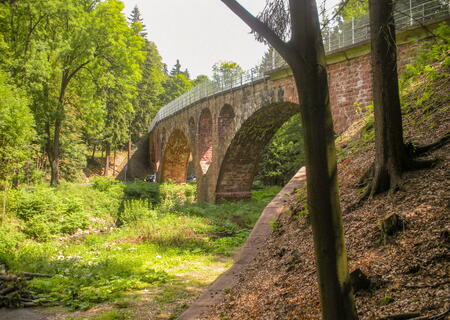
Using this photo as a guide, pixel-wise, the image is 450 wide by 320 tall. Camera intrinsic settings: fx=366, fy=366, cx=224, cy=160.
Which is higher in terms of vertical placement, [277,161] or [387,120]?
[277,161]

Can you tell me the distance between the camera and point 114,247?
10602mm

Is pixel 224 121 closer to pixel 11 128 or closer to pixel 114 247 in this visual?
pixel 11 128

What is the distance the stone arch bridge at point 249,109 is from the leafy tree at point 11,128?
8.85 metres

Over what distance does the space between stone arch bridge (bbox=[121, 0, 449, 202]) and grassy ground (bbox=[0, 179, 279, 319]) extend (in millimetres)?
2710

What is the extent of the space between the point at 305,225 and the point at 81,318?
11.4ft

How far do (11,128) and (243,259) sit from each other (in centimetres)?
1026

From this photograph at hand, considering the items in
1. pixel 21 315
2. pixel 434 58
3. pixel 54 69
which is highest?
pixel 54 69

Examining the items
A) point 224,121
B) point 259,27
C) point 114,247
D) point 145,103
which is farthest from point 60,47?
point 145,103

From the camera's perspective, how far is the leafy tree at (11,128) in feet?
38.8

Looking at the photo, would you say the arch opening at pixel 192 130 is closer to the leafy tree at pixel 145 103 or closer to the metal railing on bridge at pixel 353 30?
the metal railing on bridge at pixel 353 30

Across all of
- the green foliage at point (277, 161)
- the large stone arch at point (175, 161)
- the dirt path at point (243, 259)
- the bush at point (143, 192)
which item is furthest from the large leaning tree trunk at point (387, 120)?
the large stone arch at point (175, 161)

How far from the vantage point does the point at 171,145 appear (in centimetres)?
3166

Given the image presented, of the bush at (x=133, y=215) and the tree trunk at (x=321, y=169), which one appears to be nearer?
the tree trunk at (x=321, y=169)

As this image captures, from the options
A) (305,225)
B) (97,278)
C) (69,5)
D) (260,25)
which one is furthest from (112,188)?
(260,25)
